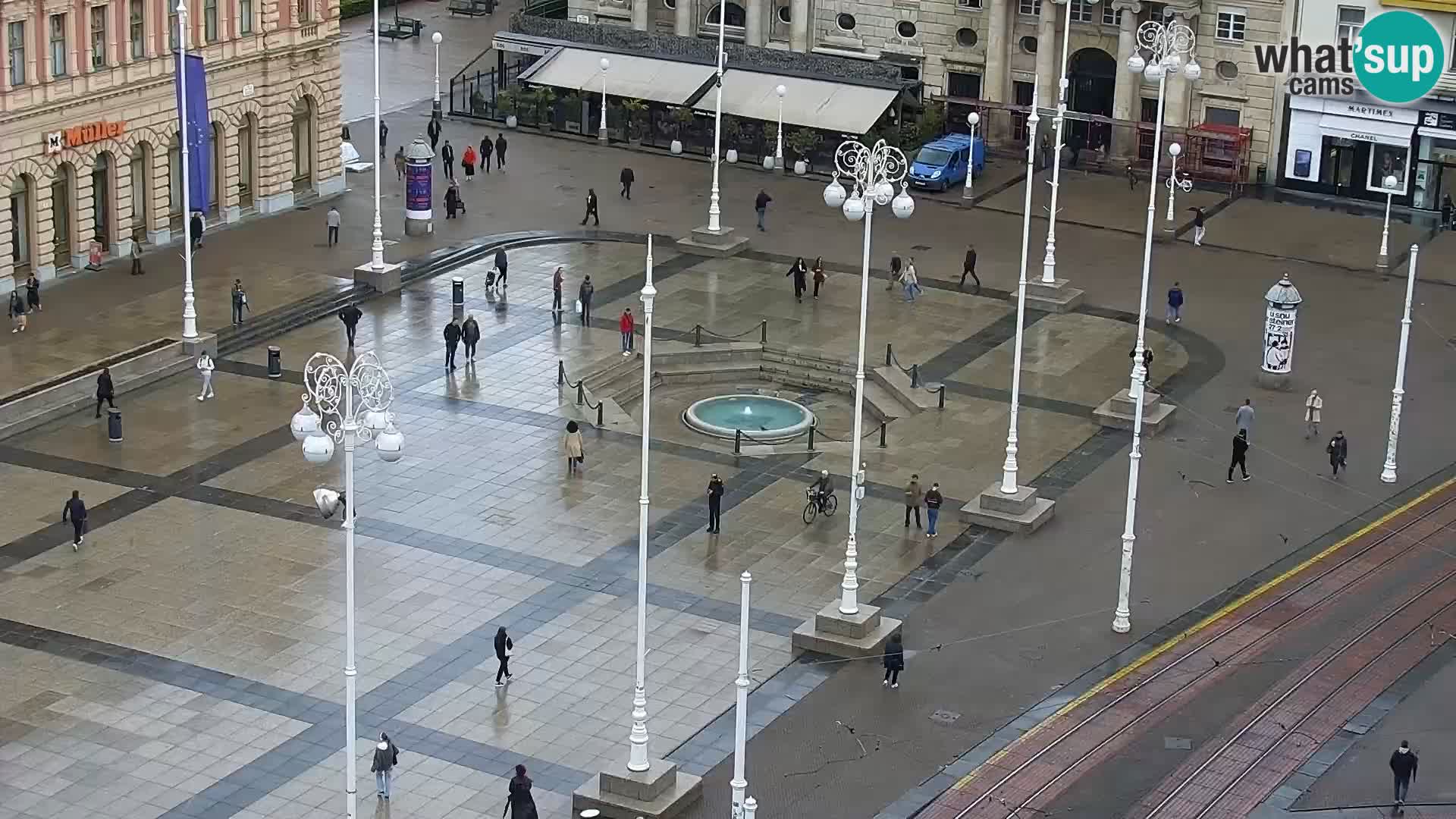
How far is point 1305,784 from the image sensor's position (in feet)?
157

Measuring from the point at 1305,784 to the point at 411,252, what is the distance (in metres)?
43.1

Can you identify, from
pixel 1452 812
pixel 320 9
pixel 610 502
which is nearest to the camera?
pixel 1452 812

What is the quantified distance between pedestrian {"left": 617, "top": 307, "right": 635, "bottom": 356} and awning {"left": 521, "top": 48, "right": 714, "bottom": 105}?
92.5 feet

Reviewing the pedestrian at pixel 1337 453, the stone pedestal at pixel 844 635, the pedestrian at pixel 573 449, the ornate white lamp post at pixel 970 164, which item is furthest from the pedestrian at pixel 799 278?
the stone pedestal at pixel 844 635

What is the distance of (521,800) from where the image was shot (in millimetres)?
45031

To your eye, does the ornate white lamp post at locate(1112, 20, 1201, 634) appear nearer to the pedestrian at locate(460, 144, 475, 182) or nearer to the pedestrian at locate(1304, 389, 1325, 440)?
the pedestrian at locate(1304, 389, 1325, 440)

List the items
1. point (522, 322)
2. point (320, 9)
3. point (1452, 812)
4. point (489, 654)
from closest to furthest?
point (1452, 812) → point (489, 654) → point (522, 322) → point (320, 9)

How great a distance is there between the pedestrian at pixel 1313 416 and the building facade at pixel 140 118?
119 feet

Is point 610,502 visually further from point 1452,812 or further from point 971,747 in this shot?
point 1452,812

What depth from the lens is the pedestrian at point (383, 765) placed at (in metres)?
46.2

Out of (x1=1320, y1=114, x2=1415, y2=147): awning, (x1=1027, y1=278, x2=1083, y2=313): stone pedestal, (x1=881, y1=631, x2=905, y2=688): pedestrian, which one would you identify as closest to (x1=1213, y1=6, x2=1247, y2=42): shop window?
(x1=1320, y1=114, x2=1415, y2=147): awning

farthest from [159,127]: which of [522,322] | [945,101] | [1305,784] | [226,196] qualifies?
[1305,784]

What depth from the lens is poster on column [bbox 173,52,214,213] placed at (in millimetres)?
75562

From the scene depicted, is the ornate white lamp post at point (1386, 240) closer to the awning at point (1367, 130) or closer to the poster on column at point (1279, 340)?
the awning at point (1367, 130)
